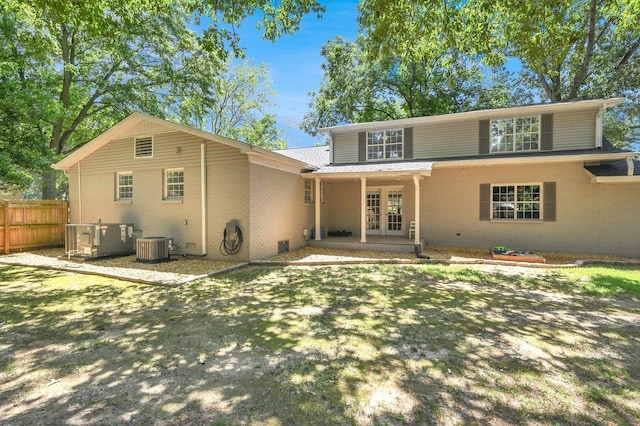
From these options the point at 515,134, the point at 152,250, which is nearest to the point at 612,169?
the point at 515,134

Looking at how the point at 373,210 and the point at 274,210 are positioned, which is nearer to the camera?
the point at 274,210

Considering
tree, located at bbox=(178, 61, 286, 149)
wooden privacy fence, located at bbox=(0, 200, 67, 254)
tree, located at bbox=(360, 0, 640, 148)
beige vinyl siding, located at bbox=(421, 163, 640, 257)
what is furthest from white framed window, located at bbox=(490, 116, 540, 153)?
tree, located at bbox=(178, 61, 286, 149)

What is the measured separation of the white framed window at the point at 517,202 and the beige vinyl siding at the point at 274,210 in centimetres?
730

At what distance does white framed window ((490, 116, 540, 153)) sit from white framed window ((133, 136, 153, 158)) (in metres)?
12.6

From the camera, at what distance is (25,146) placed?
13.2 metres

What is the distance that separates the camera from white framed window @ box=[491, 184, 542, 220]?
35.1 feet

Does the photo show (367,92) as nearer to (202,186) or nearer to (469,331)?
(202,186)

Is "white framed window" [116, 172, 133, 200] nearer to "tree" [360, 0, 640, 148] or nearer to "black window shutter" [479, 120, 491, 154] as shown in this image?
"tree" [360, 0, 640, 148]

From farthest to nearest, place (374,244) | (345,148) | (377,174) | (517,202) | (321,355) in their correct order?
(345,148) → (374,244) → (517,202) → (377,174) → (321,355)

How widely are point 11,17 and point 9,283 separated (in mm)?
12452

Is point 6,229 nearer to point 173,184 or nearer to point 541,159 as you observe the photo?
point 173,184

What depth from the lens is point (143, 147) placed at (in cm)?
1052

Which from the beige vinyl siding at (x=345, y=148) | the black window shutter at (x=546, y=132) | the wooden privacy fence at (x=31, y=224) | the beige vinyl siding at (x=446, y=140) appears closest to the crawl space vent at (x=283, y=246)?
the beige vinyl siding at (x=345, y=148)

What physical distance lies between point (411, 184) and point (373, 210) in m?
2.03
